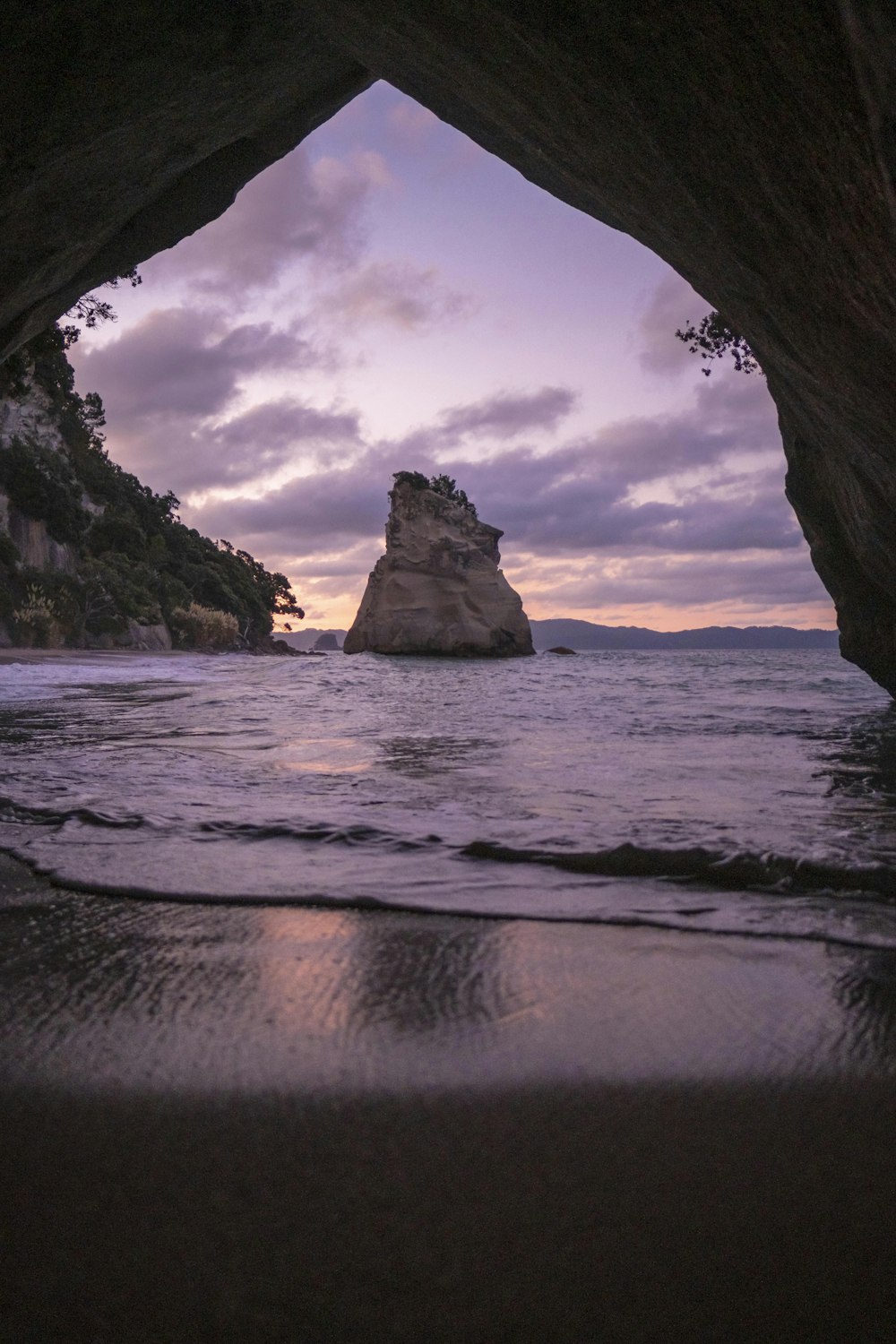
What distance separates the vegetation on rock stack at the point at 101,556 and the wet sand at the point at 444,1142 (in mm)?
18072

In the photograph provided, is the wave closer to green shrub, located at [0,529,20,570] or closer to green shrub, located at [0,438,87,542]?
green shrub, located at [0,529,20,570]

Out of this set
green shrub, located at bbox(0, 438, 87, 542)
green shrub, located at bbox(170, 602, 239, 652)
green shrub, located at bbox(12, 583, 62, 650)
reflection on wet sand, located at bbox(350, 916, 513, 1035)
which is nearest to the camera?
reflection on wet sand, located at bbox(350, 916, 513, 1035)

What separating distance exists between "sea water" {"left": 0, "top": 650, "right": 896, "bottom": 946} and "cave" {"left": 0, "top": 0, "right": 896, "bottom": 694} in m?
2.08

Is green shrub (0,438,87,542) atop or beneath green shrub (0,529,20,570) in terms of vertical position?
atop

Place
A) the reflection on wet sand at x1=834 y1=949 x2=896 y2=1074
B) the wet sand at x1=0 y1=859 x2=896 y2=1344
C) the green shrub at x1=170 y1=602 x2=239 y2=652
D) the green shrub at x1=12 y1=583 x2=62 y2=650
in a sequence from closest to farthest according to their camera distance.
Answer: the wet sand at x1=0 y1=859 x2=896 y2=1344, the reflection on wet sand at x1=834 y1=949 x2=896 y2=1074, the green shrub at x1=12 y1=583 x2=62 y2=650, the green shrub at x1=170 y1=602 x2=239 y2=652

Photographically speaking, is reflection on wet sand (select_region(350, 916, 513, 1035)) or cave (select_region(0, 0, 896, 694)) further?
cave (select_region(0, 0, 896, 694))

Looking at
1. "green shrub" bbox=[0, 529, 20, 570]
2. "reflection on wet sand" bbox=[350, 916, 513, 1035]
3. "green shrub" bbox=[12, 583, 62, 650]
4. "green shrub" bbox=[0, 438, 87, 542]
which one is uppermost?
"green shrub" bbox=[0, 438, 87, 542]

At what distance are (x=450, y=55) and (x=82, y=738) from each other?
5421mm

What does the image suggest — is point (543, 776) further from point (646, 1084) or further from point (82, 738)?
point (82, 738)

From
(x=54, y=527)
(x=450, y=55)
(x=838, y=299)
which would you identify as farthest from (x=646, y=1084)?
(x=54, y=527)

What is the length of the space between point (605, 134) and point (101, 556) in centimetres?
4022

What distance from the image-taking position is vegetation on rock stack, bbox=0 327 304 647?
1232 inches

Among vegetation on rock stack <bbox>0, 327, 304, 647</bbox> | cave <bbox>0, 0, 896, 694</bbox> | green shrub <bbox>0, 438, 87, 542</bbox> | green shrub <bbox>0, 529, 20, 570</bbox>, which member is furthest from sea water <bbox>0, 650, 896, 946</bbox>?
green shrub <bbox>0, 438, 87, 542</bbox>

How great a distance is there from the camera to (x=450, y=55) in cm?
443
